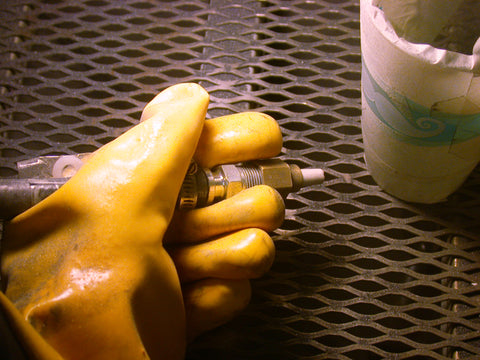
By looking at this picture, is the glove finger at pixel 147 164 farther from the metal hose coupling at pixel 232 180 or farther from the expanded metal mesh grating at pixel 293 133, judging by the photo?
the expanded metal mesh grating at pixel 293 133

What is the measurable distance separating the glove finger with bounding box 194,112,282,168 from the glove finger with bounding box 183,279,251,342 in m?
0.13

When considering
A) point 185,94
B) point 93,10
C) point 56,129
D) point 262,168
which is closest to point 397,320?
point 262,168

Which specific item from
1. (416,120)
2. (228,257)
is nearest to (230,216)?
(228,257)

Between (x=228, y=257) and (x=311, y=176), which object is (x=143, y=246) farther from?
(x=311, y=176)

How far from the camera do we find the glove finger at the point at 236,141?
1.87 feet

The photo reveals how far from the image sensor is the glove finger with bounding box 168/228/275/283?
0.52 meters

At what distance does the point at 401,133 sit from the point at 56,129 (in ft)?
1.50

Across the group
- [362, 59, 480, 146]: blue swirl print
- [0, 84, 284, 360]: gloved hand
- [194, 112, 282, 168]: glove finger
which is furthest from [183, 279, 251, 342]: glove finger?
[362, 59, 480, 146]: blue swirl print

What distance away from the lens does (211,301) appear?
0.54 meters

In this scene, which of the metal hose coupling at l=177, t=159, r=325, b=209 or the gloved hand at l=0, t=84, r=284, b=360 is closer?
the gloved hand at l=0, t=84, r=284, b=360

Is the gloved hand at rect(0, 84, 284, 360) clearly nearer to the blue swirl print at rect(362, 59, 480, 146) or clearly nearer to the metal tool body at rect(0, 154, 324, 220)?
the metal tool body at rect(0, 154, 324, 220)

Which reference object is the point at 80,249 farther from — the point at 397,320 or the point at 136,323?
the point at 397,320

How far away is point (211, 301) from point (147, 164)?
0.16 metres

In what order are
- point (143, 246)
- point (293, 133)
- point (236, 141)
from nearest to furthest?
point (143, 246)
point (236, 141)
point (293, 133)
